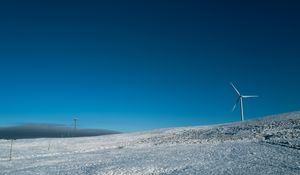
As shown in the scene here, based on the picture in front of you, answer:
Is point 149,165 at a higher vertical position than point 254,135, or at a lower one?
lower

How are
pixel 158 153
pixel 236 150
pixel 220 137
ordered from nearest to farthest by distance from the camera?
1. pixel 236 150
2. pixel 158 153
3. pixel 220 137

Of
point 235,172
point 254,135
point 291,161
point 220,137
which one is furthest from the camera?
point 220,137

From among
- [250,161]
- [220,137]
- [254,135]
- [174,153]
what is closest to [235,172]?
[250,161]

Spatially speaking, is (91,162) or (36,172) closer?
(36,172)

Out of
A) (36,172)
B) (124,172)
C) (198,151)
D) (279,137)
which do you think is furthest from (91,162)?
(279,137)

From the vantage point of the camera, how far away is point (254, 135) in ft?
102

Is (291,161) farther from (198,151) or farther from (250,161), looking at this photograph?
(198,151)

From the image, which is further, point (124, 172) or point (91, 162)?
point (91, 162)

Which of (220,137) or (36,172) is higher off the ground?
(220,137)

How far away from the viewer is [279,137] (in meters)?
27.6

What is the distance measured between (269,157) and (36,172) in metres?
13.5

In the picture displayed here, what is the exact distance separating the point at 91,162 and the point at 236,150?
961 cm

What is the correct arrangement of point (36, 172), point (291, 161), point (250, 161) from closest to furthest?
point (291, 161) → point (250, 161) → point (36, 172)

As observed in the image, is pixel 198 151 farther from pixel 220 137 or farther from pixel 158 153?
pixel 220 137
